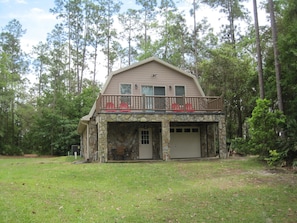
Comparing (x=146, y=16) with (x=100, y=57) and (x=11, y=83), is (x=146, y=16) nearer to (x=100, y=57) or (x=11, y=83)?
(x=100, y=57)

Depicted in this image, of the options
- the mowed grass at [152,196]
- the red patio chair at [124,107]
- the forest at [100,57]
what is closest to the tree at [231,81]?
the forest at [100,57]

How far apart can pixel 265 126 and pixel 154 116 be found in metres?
5.46

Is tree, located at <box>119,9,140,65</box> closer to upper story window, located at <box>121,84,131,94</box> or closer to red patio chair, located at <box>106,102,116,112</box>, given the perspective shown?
upper story window, located at <box>121,84,131,94</box>

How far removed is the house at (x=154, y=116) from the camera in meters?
15.1

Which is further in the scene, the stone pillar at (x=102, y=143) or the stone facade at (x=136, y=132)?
the stone facade at (x=136, y=132)

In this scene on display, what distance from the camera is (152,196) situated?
23.9 ft

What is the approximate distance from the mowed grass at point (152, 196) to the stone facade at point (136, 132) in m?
3.84

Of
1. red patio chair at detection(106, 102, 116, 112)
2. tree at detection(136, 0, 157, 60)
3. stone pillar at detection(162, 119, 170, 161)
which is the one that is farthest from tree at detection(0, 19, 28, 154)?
stone pillar at detection(162, 119, 170, 161)

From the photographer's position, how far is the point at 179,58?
29.7 meters

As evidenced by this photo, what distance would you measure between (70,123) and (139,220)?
22.6 metres

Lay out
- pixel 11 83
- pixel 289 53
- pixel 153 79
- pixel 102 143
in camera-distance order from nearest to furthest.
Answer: pixel 289 53, pixel 102 143, pixel 153 79, pixel 11 83

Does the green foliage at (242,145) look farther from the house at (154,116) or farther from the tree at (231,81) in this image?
the tree at (231,81)

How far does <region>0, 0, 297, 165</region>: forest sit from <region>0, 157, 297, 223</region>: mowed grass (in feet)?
36.8

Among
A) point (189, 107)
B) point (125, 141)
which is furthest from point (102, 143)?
point (189, 107)
